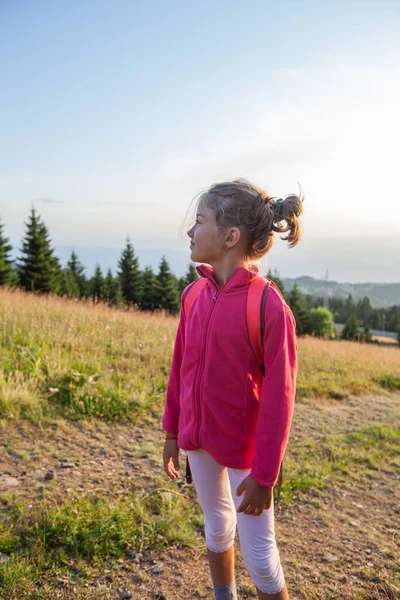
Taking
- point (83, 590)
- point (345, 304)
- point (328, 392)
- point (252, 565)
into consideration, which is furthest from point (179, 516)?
point (345, 304)

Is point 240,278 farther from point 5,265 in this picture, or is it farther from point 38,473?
point 5,265

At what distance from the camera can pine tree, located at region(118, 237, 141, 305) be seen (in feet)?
138

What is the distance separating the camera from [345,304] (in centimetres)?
11338

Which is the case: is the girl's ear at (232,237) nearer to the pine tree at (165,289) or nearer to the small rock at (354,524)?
the small rock at (354,524)

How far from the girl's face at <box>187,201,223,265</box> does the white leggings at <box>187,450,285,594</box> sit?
0.87 meters

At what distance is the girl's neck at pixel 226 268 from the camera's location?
1802mm

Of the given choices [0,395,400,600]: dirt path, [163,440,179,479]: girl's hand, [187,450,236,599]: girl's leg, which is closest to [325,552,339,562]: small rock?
[0,395,400,600]: dirt path

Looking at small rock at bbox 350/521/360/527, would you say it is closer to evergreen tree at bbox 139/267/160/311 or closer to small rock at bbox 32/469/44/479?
small rock at bbox 32/469/44/479

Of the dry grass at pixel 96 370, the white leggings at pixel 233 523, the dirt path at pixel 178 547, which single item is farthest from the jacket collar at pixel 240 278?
the dry grass at pixel 96 370

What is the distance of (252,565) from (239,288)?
114 centimetres

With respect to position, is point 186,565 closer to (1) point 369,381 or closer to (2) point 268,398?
(2) point 268,398

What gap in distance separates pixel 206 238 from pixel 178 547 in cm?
210

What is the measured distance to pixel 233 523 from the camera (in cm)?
193

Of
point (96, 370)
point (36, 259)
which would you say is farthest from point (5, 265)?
point (96, 370)
